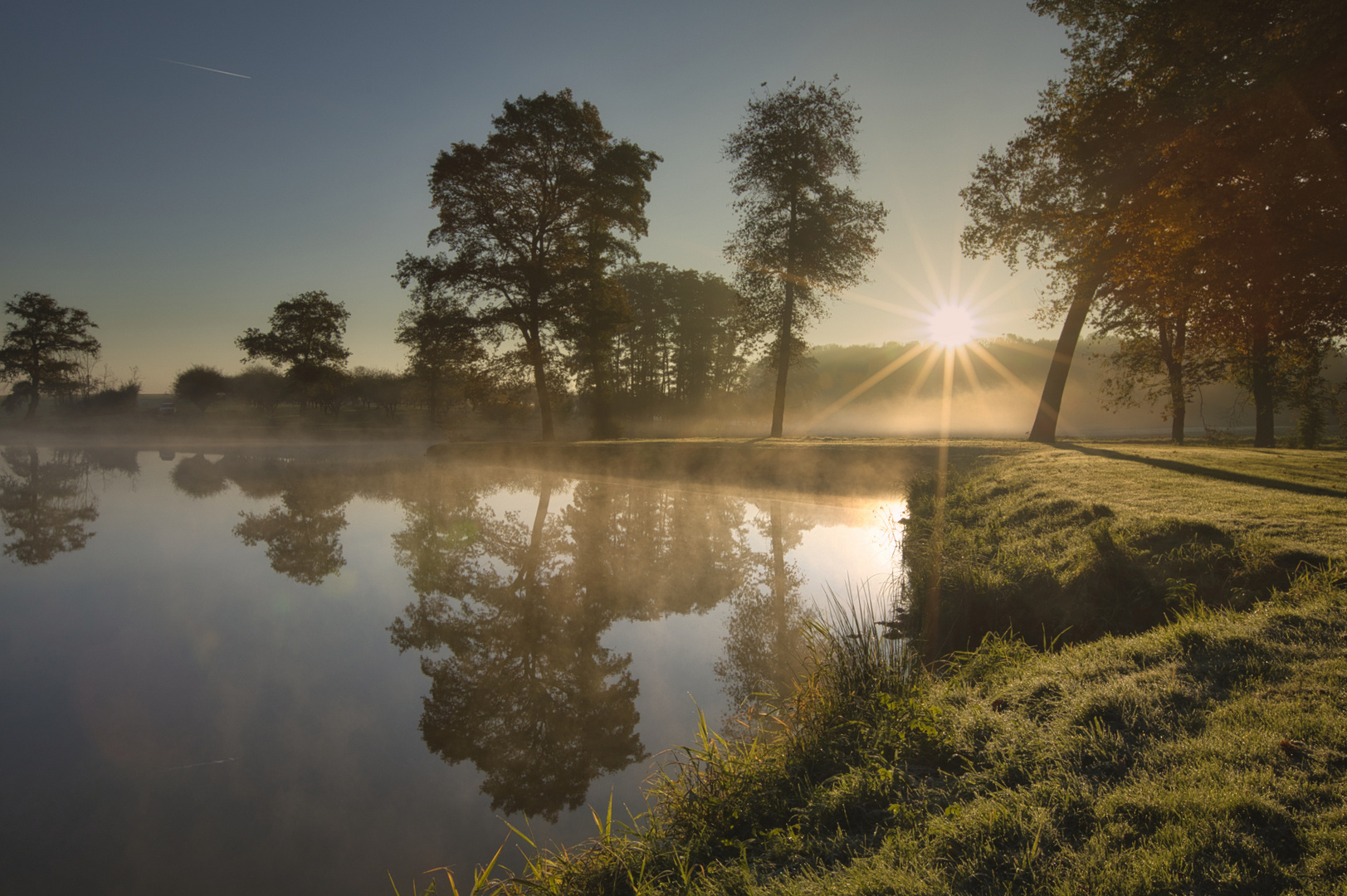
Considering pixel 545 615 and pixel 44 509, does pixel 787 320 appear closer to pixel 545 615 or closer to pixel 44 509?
pixel 545 615

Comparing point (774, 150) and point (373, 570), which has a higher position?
point (774, 150)

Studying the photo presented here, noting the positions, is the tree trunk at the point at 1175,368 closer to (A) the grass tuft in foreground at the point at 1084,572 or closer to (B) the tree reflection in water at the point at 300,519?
(A) the grass tuft in foreground at the point at 1084,572

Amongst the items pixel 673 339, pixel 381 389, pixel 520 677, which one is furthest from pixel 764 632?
pixel 381 389

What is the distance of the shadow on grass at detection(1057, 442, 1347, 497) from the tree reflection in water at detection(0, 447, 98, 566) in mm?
16787

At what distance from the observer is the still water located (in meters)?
3.20

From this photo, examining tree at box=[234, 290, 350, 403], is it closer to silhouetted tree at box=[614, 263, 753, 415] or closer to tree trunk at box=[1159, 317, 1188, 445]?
silhouetted tree at box=[614, 263, 753, 415]

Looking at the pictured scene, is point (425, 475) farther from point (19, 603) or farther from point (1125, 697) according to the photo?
point (1125, 697)

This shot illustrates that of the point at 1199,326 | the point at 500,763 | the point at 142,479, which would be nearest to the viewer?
the point at 500,763

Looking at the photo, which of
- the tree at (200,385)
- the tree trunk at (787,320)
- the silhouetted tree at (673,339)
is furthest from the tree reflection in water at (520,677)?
the tree at (200,385)

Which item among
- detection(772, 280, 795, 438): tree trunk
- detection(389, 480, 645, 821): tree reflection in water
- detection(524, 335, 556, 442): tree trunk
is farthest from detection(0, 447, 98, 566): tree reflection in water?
detection(772, 280, 795, 438): tree trunk

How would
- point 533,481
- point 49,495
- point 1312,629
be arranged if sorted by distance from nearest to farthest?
1. point 1312,629
2. point 49,495
3. point 533,481

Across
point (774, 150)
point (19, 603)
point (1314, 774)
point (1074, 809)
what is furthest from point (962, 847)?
point (774, 150)

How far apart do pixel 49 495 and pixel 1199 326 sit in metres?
25.0

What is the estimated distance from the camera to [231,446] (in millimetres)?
34438
